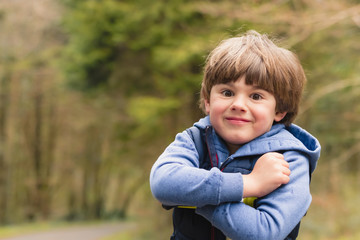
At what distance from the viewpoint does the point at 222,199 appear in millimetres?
1408

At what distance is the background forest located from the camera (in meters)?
7.56

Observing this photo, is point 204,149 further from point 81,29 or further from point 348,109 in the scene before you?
point 348,109

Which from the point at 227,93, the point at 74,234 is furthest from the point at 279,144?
→ the point at 74,234

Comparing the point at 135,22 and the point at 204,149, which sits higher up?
the point at 135,22

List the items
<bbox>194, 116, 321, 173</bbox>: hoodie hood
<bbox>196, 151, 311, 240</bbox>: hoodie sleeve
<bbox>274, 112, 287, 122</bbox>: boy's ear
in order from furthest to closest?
1. <bbox>274, 112, 287, 122</bbox>: boy's ear
2. <bbox>194, 116, 321, 173</bbox>: hoodie hood
3. <bbox>196, 151, 311, 240</bbox>: hoodie sleeve

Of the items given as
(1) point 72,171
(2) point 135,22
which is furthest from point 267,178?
(1) point 72,171

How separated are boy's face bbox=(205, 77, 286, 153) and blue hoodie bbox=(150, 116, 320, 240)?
7cm

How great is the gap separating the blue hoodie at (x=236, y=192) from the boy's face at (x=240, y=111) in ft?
0.22

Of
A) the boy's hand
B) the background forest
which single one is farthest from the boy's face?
the background forest

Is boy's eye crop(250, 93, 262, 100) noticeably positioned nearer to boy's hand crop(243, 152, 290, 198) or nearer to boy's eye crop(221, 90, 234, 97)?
boy's eye crop(221, 90, 234, 97)

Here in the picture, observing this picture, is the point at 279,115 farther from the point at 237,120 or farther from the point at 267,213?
the point at 267,213

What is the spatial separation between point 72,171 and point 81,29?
1490 cm

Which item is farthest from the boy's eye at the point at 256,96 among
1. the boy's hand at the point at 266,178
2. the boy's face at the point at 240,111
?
the boy's hand at the point at 266,178

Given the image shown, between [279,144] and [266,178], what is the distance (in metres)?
0.19
